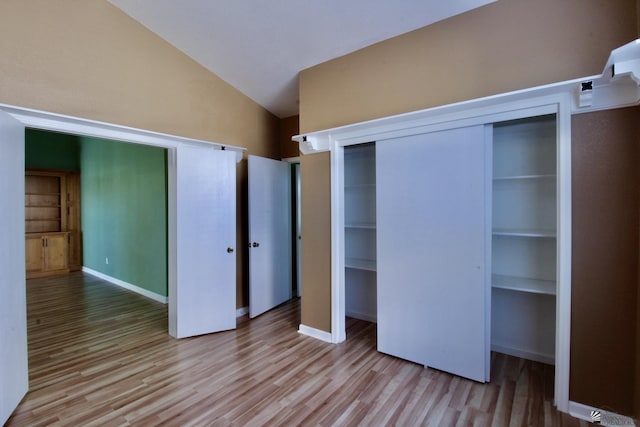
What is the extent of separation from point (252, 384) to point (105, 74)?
9.87 ft

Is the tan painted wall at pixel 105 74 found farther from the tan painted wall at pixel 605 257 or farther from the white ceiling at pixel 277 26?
the tan painted wall at pixel 605 257

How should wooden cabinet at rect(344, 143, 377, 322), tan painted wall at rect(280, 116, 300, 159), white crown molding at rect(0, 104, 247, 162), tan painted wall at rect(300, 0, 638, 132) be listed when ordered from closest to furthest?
tan painted wall at rect(300, 0, 638, 132) < white crown molding at rect(0, 104, 247, 162) < wooden cabinet at rect(344, 143, 377, 322) < tan painted wall at rect(280, 116, 300, 159)

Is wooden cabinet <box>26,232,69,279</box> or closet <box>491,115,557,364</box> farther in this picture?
wooden cabinet <box>26,232,69,279</box>

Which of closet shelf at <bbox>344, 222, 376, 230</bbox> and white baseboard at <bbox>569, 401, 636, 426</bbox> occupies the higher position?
closet shelf at <bbox>344, 222, 376, 230</bbox>

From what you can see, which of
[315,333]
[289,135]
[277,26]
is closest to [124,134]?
[277,26]

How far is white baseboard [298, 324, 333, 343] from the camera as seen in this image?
3115mm

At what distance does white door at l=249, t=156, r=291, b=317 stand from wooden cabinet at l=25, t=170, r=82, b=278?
5.38 metres

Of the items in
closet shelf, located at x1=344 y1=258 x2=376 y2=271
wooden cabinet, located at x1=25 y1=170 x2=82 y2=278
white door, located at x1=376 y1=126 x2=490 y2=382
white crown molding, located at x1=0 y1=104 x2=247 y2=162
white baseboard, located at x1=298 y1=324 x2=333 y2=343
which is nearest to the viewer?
white crown molding, located at x1=0 y1=104 x2=247 y2=162

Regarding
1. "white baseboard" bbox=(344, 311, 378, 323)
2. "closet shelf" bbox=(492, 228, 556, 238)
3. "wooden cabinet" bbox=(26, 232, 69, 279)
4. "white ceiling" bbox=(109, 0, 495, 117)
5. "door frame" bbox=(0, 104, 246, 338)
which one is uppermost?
"white ceiling" bbox=(109, 0, 495, 117)

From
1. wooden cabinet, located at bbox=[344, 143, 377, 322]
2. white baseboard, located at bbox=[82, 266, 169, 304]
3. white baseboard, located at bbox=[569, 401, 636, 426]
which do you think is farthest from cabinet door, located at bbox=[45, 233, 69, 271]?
white baseboard, located at bbox=[569, 401, 636, 426]

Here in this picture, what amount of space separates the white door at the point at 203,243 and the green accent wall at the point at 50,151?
540 cm

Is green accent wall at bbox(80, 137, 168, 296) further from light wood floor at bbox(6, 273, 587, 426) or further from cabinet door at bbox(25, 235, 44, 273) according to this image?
light wood floor at bbox(6, 273, 587, 426)

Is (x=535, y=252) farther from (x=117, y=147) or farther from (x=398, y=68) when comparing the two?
(x=117, y=147)

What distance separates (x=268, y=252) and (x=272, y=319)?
2.82 ft
